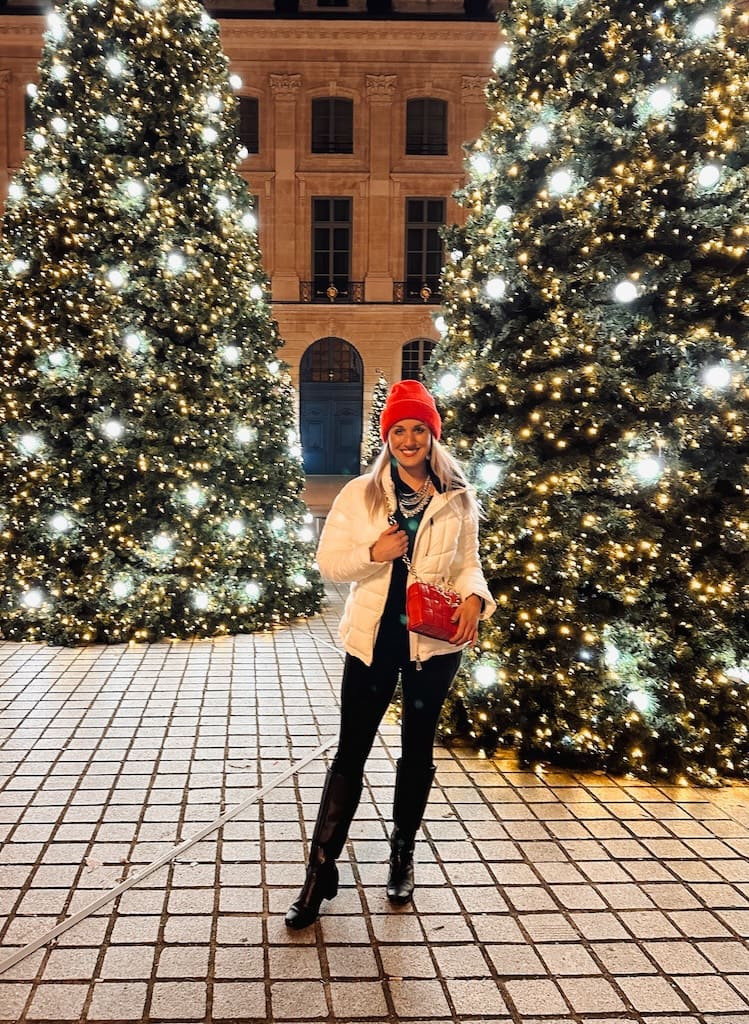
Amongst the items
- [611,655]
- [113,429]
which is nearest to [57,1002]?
[611,655]

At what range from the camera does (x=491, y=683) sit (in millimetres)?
5238

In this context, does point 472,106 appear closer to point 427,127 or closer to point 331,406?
point 427,127

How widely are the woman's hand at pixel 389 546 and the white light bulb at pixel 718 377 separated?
2648 mm

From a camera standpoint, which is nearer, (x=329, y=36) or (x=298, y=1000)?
(x=298, y=1000)

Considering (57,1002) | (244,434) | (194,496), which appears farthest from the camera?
(244,434)

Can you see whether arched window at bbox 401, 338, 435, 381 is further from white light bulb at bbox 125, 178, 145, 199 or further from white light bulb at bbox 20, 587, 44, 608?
white light bulb at bbox 20, 587, 44, 608

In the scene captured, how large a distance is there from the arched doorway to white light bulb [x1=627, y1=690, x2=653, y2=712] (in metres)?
25.1

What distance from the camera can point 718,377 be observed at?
16.4 ft

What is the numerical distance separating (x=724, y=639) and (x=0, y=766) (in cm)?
444

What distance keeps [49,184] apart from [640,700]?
6970mm

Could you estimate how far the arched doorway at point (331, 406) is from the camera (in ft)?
97.4

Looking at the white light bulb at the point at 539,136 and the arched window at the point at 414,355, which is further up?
the arched window at the point at 414,355

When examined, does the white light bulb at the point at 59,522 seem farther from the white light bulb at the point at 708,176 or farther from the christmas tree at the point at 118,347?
the white light bulb at the point at 708,176

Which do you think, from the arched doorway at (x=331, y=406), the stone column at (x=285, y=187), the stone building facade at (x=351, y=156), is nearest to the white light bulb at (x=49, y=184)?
the stone building facade at (x=351, y=156)
